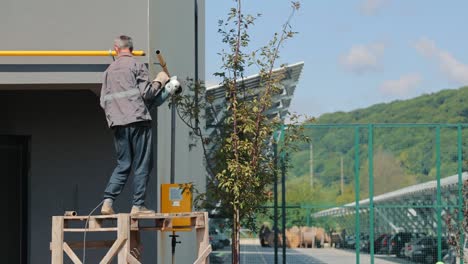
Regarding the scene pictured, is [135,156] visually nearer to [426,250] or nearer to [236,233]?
[236,233]

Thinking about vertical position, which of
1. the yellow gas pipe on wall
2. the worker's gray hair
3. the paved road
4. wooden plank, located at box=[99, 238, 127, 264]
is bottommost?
the paved road

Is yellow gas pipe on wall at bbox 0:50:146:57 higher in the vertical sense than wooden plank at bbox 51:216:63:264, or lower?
higher

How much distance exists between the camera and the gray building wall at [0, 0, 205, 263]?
1152 centimetres

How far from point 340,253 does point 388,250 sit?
3.57ft

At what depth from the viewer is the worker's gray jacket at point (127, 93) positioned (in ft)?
32.1

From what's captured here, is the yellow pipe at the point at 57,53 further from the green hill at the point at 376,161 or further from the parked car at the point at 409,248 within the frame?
the parked car at the point at 409,248

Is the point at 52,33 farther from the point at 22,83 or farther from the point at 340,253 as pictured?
the point at 340,253

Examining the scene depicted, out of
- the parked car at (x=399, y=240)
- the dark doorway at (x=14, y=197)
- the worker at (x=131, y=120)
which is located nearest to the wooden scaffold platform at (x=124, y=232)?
the worker at (x=131, y=120)

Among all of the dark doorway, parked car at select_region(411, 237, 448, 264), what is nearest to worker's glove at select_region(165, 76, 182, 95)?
the dark doorway

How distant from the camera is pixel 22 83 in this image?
37.9ft

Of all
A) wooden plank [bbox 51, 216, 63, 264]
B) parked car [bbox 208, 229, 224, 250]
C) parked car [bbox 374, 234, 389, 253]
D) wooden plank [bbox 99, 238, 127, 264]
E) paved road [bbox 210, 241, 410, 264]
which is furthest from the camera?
parked car [bbox 374, 234, 389, 253]

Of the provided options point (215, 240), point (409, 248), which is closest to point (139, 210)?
point (215, 240)

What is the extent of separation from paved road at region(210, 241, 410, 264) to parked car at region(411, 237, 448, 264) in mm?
319

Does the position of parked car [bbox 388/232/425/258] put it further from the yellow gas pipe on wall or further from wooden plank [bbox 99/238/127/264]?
wooden plank [bbox 99/238/127/264]
